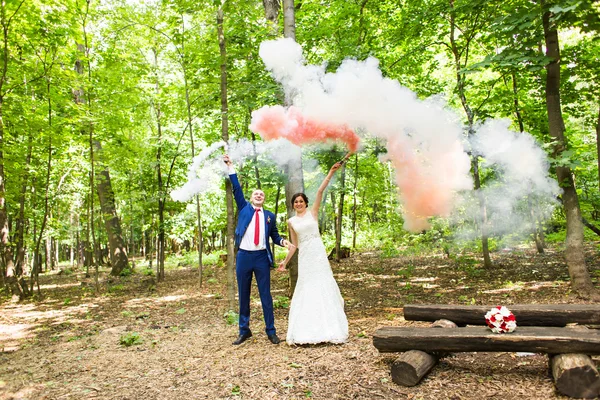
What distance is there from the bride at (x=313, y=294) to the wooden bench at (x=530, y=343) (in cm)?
101

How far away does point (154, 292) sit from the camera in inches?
449

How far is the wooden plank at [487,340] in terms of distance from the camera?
3324 mm

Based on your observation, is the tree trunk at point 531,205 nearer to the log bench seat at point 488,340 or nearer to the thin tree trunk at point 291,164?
the thin tree trunk at point 291,164

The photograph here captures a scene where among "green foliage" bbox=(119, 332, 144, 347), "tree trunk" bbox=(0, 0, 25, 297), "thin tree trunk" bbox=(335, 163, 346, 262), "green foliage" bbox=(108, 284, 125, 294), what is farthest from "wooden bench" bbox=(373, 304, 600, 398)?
"green foliage" bbox=(108, 284, 125, 294)

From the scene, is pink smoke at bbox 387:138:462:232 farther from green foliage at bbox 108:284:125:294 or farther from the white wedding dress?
green foliage at bbox 108:284:125:294

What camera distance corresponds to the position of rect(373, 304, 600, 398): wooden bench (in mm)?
3186

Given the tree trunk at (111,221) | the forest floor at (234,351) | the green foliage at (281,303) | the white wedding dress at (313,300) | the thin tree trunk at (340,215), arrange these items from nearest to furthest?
1. the forest floor at (234,351)
2. the white wedding dress at (313,300)
3. the green foliage at (281,303)
4. the thin tree trunk at (340,215)
5. the tree trunk at (111,221)

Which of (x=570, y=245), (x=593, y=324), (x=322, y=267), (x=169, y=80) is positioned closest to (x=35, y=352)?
(x=322, y=267)

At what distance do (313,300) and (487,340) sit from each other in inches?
83.2

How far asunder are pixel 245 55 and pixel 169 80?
8069mm

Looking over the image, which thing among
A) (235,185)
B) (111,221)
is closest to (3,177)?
(111,221)

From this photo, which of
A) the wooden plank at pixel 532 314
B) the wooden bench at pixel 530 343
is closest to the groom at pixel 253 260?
the wooden bench at pixel 530 343

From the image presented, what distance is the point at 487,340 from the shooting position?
11.7 feet

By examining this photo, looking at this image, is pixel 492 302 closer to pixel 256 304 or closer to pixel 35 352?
pixel 256 304
